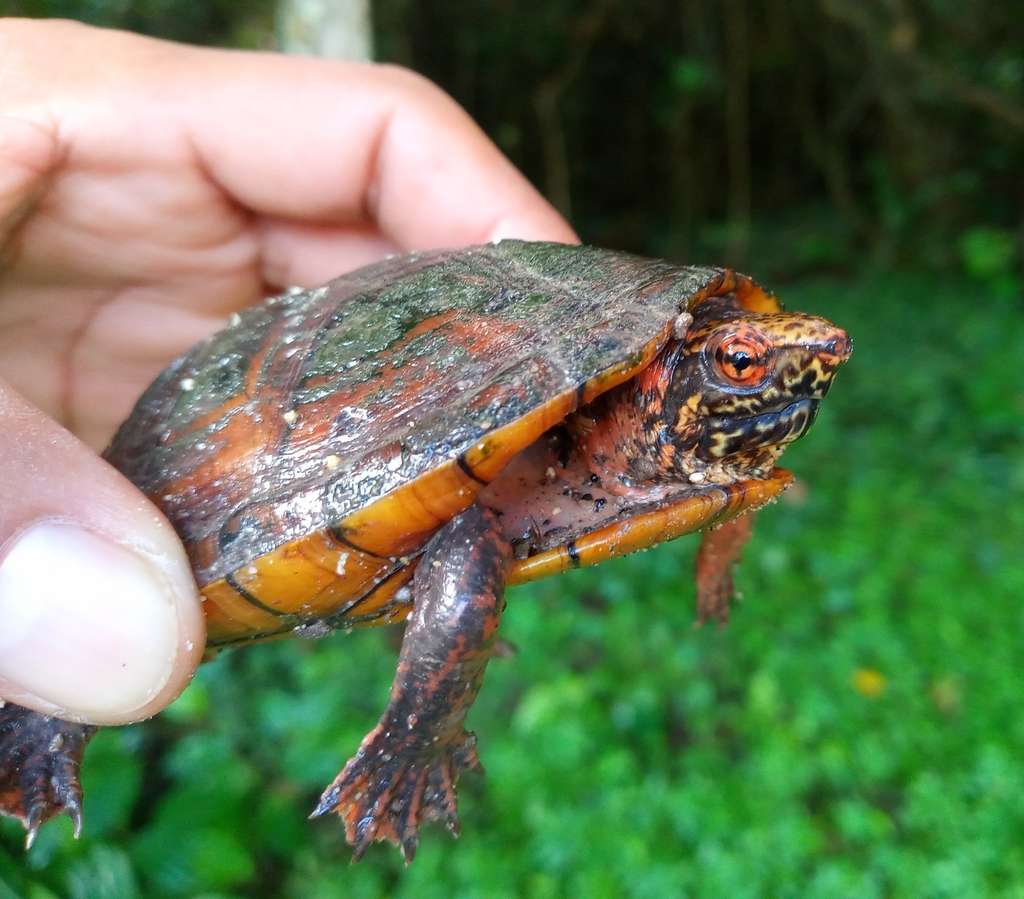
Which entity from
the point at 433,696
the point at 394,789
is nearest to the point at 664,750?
the point at 394,789

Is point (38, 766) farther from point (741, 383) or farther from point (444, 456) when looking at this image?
point (741, 383)

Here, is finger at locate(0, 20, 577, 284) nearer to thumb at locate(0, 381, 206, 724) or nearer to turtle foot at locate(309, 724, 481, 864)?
thumb at locate(0, 381, 206, 724)

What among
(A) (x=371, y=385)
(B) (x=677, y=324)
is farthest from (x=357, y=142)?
(B) (x=677, y=324)

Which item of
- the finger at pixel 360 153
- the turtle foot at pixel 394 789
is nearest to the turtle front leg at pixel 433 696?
the turtle foot at pixel 394 789

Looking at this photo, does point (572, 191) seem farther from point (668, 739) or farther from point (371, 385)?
point (371, 385)

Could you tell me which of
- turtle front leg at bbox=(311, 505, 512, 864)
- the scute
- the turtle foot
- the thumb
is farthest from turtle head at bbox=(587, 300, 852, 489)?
the thumb

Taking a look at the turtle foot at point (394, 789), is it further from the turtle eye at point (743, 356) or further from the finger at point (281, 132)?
the finger at point (281, 132)
